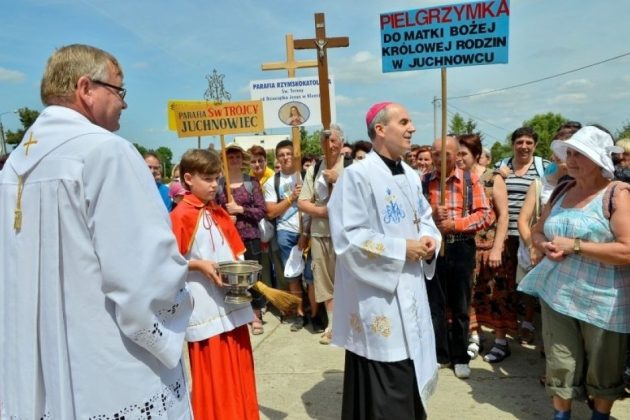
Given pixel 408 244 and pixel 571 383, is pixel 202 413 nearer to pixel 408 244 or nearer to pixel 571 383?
pixel 408 244

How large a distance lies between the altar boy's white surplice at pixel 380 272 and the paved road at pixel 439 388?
37.7 inches

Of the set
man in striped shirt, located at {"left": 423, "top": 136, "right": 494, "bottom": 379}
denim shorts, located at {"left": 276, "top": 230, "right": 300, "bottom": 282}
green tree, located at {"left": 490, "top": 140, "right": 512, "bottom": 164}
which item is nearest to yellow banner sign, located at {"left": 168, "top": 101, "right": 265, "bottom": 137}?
denim shorts, located at {"left": 276, "top": 230, "right": 300, "bottom": 282}

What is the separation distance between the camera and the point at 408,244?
2900 millimetres

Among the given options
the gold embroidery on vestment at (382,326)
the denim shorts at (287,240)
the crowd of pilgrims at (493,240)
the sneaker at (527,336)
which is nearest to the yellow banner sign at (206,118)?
the crowd of pilgrims at (493,240)

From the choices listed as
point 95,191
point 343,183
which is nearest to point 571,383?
point 343,183

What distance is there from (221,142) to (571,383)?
12.0 feet

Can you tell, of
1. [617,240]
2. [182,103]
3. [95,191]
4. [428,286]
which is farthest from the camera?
[182,103]

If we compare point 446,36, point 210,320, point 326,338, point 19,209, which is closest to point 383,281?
point 210,320

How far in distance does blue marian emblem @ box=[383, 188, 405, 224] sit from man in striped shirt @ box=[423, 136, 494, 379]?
1354 mm

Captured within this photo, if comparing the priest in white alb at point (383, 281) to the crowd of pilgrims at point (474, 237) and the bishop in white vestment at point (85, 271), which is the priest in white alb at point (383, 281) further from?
the bishop in white vestment at point (85, 271)

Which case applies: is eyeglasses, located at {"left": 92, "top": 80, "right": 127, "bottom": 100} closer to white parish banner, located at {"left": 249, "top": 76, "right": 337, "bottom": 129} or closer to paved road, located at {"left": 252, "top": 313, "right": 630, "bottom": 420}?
paved road, located at {"left": 252, "top": 313, "right": 630, "bottom": 420}

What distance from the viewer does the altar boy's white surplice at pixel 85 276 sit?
1.63 metres

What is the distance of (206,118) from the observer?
16.1 feet

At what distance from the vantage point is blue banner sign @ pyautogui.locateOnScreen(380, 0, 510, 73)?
3.63 m
